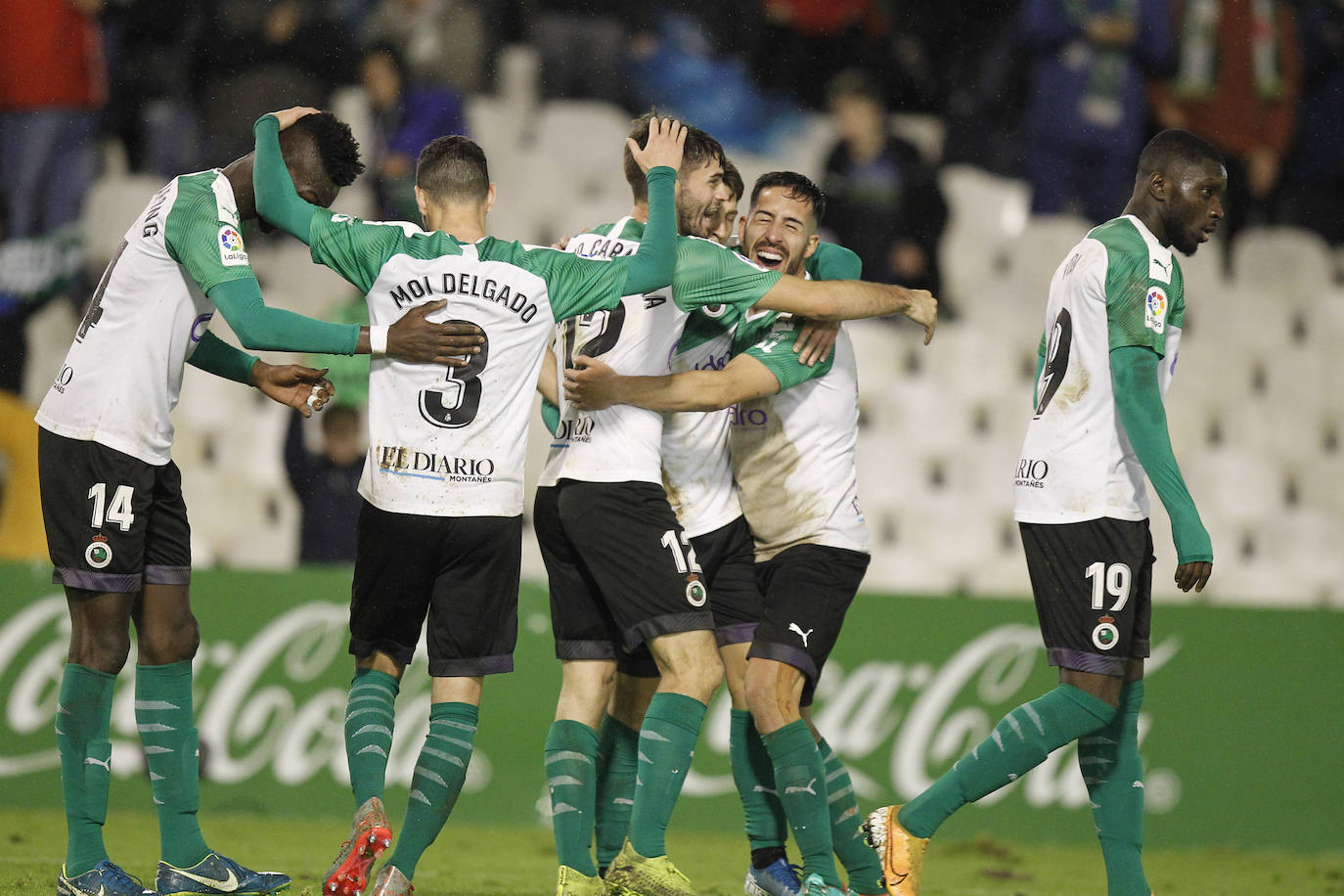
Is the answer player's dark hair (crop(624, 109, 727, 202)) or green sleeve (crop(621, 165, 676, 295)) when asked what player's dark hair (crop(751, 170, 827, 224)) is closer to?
player's dark hair (crop(624, 109, 727, 202))

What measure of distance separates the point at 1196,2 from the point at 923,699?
514 centimetres

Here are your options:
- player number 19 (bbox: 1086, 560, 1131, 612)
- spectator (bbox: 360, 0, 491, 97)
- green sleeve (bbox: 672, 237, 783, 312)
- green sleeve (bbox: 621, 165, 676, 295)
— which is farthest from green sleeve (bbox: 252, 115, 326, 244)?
spectator (bbox: 360, 0, 491, 97)

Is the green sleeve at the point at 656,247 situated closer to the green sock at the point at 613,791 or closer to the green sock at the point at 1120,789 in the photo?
the green sock at the point at 613,791

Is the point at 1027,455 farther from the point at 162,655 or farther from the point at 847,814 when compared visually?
the point at 162,655

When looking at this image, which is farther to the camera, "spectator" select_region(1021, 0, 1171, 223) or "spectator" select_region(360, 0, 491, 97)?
"spectator" select_region(1021, 0, 1171, 223)

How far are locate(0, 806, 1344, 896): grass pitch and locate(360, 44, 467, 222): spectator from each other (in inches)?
143

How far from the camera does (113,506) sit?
3.94 m

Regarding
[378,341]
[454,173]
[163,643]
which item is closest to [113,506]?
[163,643]

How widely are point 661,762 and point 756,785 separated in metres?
0.57

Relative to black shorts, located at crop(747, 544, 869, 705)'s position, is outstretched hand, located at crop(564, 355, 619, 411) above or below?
above

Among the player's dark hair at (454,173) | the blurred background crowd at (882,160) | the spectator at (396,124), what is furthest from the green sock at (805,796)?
the spectator at (396,124)

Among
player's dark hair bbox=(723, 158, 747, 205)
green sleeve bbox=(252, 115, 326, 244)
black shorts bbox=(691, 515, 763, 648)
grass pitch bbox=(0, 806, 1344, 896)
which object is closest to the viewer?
green sleeve bbox=(252, 115, 326, 244)

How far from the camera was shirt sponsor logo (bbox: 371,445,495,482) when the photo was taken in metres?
3.86

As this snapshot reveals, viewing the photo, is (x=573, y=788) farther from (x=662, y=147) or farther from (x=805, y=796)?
(x=662, y=147)
